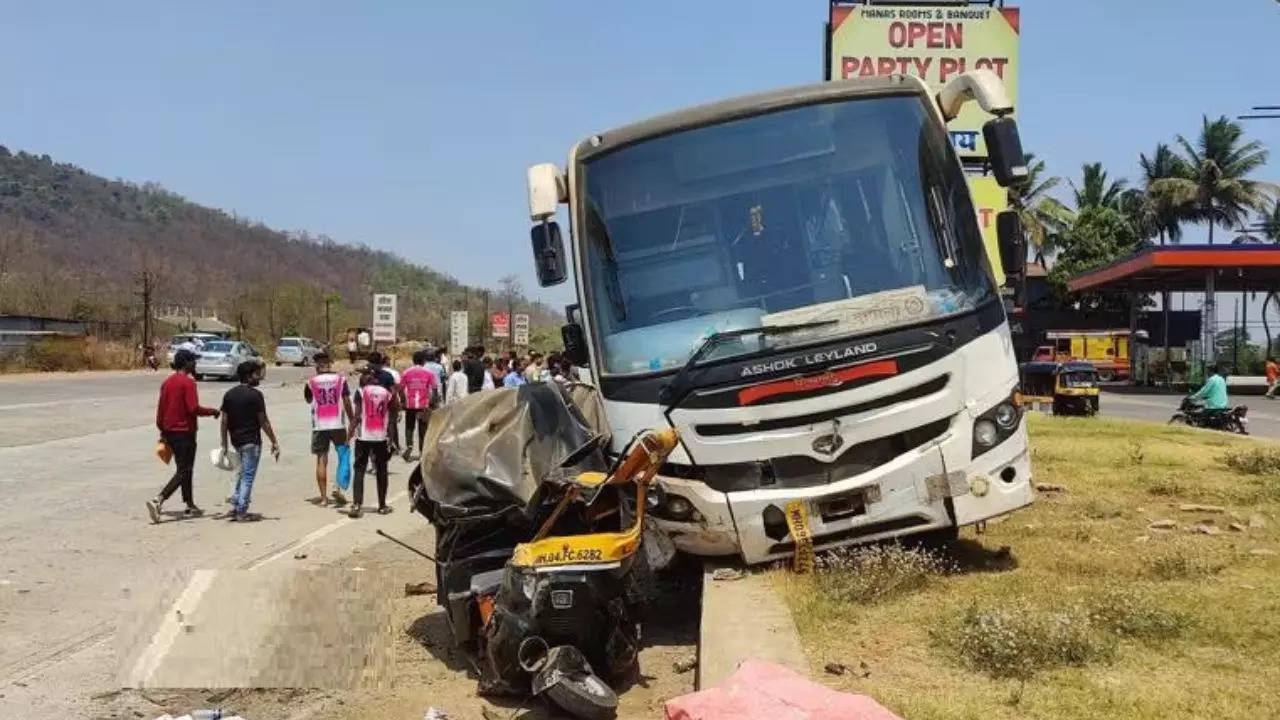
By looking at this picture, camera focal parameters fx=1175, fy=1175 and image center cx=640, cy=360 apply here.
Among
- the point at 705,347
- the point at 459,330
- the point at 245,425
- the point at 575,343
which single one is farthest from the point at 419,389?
the point at 459,330

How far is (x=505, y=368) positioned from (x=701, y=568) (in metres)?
19.9

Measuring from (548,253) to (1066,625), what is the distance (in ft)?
13.4

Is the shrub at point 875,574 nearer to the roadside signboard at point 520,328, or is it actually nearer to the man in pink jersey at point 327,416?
the man in pink jersey at point 327,416

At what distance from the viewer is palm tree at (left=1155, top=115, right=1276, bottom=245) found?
6719cm

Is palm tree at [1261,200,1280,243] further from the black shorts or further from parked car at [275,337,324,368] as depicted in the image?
the black shorts

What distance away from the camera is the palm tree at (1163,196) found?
68750 millimetres

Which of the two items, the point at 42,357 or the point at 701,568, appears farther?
the point at 42,357

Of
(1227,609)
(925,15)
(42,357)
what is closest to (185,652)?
(1227,609)

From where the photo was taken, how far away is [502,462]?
21.6 ft

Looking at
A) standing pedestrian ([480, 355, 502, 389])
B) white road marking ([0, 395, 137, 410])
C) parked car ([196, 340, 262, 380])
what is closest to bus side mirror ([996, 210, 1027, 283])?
standing pedestrian ([480, 355, 502, 389])

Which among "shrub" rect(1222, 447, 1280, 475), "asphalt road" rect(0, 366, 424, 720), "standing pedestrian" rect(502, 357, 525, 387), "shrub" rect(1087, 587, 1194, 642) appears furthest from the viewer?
"standing pedestrian" rect(502, 357, 525, 387)

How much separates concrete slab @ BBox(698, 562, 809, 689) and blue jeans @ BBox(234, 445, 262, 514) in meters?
6.68

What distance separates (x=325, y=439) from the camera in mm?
13414

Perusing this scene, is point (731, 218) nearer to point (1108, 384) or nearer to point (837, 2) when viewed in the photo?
point (837, 2)
